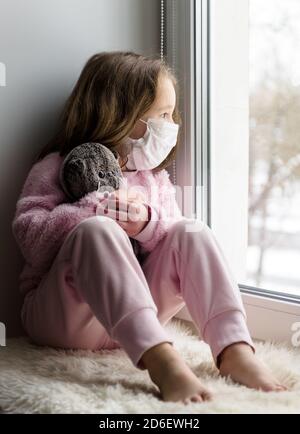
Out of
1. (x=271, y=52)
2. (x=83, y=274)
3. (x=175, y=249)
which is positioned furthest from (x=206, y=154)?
(x=83, y=274)

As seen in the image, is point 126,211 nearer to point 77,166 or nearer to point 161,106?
point 77,166

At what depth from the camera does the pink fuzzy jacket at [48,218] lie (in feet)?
3.91

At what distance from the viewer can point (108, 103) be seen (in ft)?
4.41

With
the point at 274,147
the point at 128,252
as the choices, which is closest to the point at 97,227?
the point at 128,252

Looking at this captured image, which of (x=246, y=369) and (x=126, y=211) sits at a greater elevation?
(x=126, y=211)

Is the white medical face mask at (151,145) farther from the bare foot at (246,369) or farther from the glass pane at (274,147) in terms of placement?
the bare foot at (246,369)

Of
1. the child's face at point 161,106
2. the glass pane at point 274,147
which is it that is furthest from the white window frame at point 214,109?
the child's face at point 161,106

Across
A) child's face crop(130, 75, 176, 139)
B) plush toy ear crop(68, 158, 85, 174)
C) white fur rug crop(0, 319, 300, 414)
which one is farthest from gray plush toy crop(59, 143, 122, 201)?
white fur rug crop(0, 319, 300, 414)

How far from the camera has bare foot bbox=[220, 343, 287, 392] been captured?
102cm

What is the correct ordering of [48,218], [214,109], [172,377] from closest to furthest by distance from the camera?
[172,377] < [48,218] < [214,109]

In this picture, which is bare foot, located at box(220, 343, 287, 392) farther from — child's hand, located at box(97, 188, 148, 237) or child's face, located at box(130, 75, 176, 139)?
child's face, located at box(130, 75, 176, 139)

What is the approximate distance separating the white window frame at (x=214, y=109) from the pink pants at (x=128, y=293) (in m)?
0.37

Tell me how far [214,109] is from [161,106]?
10.0 inches
